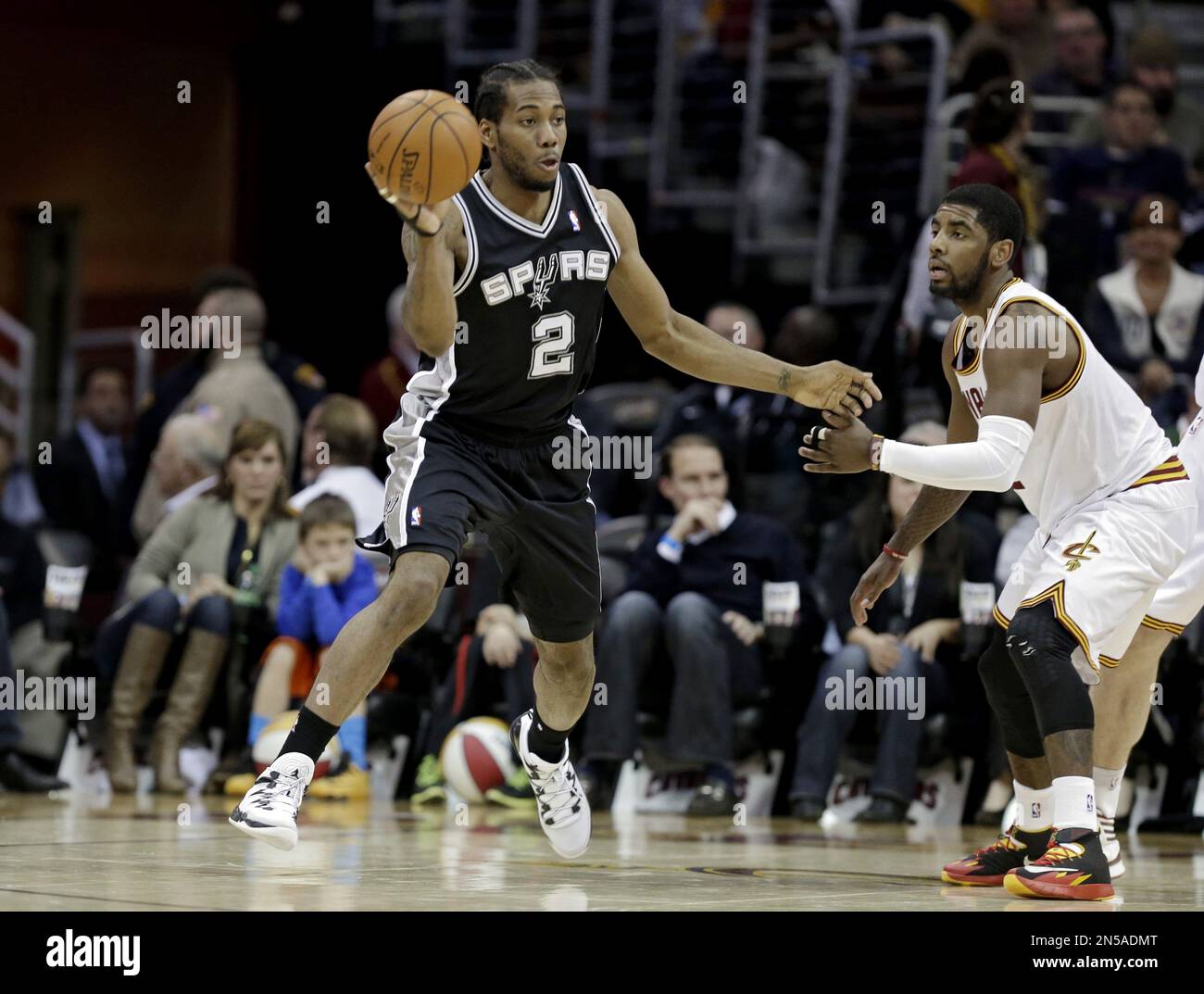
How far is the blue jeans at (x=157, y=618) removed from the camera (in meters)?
9.02

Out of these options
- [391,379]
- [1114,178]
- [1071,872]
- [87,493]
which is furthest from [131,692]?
[1114,178]

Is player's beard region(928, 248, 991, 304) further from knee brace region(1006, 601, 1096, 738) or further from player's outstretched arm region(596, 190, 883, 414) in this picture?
knee brace region(1006, 601, 1096, 738)

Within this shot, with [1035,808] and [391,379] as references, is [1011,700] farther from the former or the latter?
[391,379]

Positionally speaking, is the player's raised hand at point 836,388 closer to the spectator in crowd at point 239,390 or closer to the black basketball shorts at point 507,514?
the black basketball shorts at point 507,514

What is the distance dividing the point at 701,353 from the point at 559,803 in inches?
58.9

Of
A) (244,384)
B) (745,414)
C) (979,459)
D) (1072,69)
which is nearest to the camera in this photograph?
(979,459)

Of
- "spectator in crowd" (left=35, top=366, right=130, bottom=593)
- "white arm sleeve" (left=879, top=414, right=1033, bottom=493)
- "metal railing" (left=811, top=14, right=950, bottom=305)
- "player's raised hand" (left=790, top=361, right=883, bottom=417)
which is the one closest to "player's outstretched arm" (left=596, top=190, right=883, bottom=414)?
"player's raised hand" (left=790, top=361, right=883, bottom=417)

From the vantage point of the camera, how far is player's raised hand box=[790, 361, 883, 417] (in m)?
5.76

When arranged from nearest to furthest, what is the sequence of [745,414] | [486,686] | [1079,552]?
1. [1079,552]
2. [486,686]
3. [745,414]

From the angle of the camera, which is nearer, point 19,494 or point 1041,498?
point 1041,498

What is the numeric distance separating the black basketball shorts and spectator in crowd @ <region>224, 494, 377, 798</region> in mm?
2870

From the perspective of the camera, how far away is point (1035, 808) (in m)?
5.64

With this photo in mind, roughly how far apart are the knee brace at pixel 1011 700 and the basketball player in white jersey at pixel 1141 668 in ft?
1.60

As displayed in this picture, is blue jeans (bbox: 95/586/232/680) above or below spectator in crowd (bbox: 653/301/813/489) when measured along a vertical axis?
below
